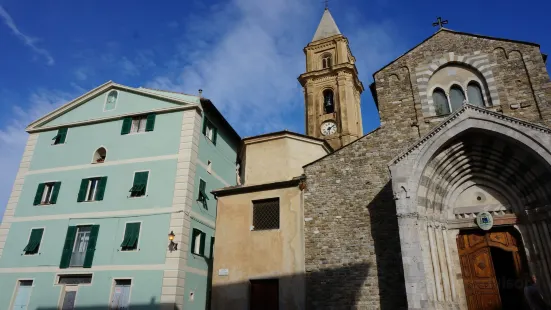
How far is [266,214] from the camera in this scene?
615 inches

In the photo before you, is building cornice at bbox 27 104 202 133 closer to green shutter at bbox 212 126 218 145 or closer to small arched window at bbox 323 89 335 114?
green shutter at bbox 212 126 218 145

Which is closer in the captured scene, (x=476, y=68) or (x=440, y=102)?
(x=476, y=68)

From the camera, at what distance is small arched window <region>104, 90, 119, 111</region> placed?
71.2 ft

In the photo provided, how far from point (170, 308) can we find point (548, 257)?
13.7 metres

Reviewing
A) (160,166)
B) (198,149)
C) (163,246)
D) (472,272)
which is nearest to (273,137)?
(198,149)

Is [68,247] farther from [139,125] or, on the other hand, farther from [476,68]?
[476,68]

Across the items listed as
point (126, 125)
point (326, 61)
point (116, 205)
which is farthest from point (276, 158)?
point (326, 61)

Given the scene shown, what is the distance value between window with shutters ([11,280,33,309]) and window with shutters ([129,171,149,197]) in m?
6.39

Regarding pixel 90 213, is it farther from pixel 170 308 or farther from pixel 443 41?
pixel 443 41

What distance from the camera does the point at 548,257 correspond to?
11352 millimetres

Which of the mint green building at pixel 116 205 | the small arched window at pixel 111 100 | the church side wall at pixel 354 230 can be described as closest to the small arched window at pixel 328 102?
the mint green building at pixel 116 205

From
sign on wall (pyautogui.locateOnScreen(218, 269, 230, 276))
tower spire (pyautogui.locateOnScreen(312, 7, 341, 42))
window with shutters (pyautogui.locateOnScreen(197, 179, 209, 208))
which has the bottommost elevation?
sign on wall (pyautogui.locateOnScreen(218, 269, 230, 276))

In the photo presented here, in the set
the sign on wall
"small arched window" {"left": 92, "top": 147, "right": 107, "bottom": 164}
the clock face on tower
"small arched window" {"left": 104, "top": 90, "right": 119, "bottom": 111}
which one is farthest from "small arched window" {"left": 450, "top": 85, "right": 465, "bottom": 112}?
"small arched window" {"left": 104, "top": 90, "right": 119, "bottom": 111}

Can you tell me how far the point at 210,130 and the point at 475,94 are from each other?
13423 millimetres
